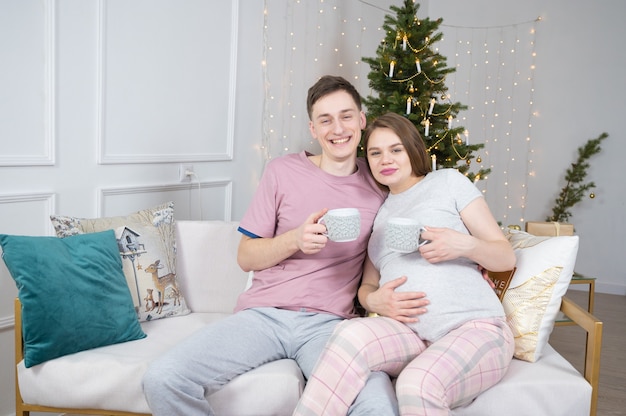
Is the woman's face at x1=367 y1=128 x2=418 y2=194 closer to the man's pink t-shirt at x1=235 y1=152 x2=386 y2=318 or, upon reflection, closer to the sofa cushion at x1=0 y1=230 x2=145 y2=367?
the man's pink t-shirt at x1=235 y1=152 x2=386 y2=318

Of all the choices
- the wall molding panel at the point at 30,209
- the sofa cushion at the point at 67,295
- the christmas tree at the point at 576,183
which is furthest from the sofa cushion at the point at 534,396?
the christmas tree at the point at 576,183

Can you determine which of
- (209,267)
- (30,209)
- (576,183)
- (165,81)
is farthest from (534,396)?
(576,183)

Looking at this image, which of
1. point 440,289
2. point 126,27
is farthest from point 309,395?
point 126,27

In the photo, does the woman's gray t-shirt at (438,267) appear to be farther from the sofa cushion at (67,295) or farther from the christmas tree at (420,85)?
the christmas tree at (420,85)

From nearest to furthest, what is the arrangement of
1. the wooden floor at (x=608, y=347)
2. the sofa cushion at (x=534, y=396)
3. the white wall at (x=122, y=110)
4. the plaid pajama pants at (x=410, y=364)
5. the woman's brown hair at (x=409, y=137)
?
the plaid pajama pants at (x=410, y=364) < the sofa cushion at (x=534, y=396) < the woman's brown hair at (x=409, y=137) < the white wall at (x=122, y=110) < the wooden floor at (x=608, y=347)

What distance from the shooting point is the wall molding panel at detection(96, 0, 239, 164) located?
Result: 260 centimetres

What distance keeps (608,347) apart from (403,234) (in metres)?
2.66

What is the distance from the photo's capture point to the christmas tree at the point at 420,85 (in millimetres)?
3240

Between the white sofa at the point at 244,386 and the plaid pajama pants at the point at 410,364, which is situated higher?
the plaid pajama pants at the point at 410,364

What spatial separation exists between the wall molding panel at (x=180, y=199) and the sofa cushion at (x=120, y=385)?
94cm

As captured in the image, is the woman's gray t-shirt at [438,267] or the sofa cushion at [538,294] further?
the sofa cushion at [538,294]

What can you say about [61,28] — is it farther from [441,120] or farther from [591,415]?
[591,415]

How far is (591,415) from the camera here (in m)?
1.71

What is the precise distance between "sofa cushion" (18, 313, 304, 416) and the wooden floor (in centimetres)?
167
